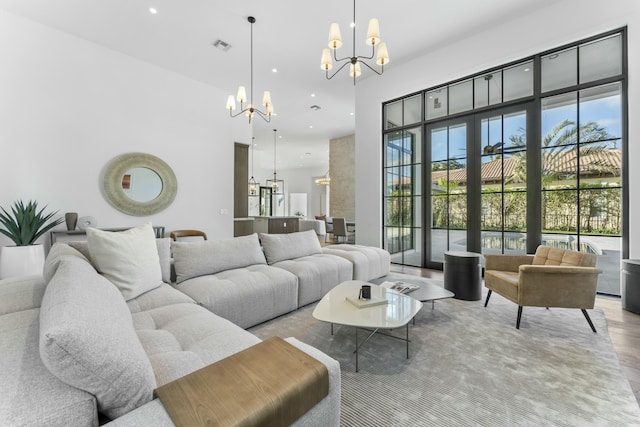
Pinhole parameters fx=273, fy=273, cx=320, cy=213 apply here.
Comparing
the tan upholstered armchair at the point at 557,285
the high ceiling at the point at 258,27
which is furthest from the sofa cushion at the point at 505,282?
the high ceiling at the point at 258,27

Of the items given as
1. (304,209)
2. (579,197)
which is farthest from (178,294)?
(304,209)

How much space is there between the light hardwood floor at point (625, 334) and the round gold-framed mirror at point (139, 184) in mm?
5697

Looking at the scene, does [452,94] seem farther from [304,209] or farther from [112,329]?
[304,209]

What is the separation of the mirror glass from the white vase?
1.43 meters

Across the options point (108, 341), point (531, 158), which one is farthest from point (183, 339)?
point (531, 158)

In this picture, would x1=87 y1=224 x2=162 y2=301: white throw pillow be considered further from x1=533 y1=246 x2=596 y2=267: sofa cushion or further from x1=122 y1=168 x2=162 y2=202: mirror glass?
x1=533 y1=246 x2=596 y2=267: sofa cushion

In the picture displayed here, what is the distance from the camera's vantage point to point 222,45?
4188 millimetres

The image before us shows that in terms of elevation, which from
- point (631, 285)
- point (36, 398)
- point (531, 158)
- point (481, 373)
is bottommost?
point (481, 373)

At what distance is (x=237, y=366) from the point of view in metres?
0.95

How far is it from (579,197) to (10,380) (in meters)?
4.96

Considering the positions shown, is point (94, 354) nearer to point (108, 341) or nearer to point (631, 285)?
point (108, 341)

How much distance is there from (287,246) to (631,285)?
3.64 meters

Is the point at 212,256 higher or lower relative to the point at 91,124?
lower

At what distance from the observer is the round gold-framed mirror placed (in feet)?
13.9
